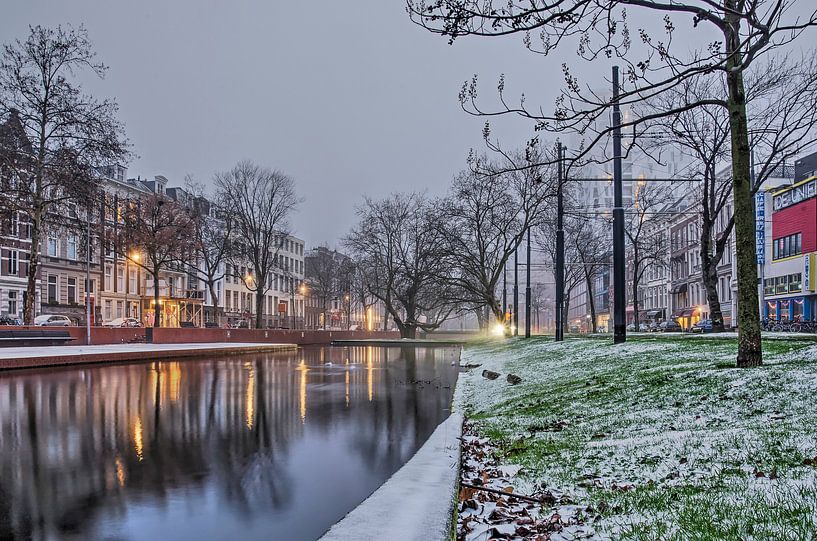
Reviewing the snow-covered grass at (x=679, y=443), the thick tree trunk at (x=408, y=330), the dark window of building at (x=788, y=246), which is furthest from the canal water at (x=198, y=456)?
the dark window of building at (x=788, y=246)

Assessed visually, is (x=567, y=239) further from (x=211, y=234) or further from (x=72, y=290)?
(x=72, y=290)

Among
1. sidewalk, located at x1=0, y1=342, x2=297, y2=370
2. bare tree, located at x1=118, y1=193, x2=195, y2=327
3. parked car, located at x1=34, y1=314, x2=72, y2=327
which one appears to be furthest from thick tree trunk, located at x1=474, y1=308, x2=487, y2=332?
parked car, located at x1=34, y1=314, x2=72, y2=327

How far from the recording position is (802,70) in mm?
23344

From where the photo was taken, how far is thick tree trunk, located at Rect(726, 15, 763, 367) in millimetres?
10594

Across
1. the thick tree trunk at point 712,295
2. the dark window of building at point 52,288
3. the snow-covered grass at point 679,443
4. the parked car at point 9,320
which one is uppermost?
the dark window of building at point 52,288

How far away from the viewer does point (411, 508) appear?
17.2 ft

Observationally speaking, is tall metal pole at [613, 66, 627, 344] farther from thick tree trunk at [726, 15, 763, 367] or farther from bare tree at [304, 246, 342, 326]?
bare tree at [304, 246, 342, 326]

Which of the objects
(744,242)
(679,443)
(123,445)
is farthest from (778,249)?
(123,445)

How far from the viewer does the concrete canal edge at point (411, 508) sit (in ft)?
15.0

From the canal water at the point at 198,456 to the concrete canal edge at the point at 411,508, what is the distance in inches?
27.7

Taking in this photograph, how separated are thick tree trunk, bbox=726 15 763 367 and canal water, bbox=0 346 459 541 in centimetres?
526

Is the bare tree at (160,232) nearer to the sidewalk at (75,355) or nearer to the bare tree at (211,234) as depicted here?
the bare tree at (211,234)

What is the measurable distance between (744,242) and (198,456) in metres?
8.92

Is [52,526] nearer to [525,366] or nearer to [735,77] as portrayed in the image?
[735,77]
